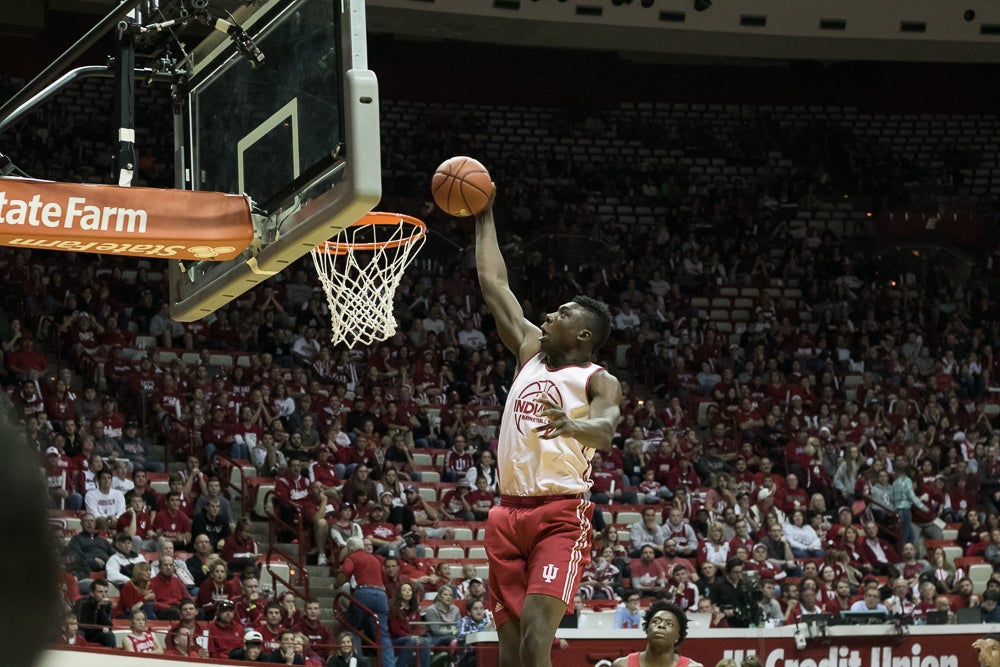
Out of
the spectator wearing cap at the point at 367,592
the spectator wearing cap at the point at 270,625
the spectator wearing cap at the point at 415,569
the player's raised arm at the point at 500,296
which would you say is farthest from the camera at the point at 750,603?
the player's raised arm at the point at 500,296

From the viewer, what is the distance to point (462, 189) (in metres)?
5.87

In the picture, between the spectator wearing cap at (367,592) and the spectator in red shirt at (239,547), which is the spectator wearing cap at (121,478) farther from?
the spectator wearing cap at (367,592)

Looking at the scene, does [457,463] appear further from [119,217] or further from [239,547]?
[119,217]

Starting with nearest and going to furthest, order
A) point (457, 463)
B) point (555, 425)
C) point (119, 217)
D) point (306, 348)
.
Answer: point (555, 425), point (119, 217), point (457, 463), point (306, 348)

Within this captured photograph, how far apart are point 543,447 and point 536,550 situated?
402mm

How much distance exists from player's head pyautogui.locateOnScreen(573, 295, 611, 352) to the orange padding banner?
149 cm

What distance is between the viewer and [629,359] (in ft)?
71.1

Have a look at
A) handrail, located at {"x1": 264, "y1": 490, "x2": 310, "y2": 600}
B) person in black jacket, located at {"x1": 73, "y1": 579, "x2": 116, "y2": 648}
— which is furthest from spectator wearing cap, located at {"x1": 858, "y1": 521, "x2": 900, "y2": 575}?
person in black jacket, located at {"x1": 73, "y1": 579, "x2": 116, "y2": 648}

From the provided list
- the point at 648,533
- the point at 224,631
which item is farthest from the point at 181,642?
the point at 648,533

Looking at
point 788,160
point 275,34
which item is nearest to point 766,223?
point 788,160

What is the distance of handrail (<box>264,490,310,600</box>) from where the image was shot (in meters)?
13.3

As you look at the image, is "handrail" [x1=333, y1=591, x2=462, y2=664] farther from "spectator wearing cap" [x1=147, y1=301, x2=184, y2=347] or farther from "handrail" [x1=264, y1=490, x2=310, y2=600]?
"spectator wearing cap" [x1=147, y1=301, x2=184, y2=347]

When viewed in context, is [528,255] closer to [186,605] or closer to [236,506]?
[236,506]

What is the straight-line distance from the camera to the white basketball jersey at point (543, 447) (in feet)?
18.3
